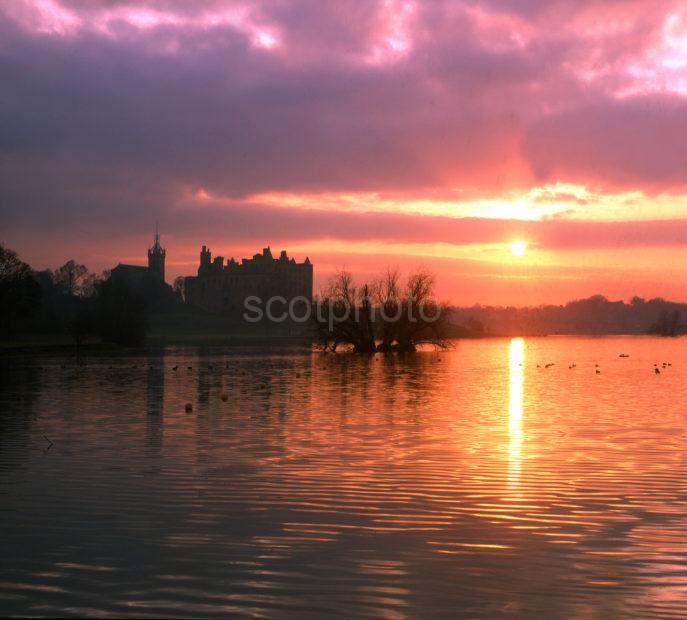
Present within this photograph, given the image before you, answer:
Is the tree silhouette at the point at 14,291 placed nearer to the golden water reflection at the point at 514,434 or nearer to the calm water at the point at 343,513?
the golden water reflection at the point at 514,434

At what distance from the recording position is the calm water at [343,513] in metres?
10.3

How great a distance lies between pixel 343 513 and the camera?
1480 cm

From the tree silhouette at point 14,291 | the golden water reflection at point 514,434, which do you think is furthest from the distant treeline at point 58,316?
the golden water reflection at point 514,434

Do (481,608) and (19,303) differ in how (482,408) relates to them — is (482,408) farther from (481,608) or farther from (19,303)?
(19,303)

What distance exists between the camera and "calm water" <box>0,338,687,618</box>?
10.3 m

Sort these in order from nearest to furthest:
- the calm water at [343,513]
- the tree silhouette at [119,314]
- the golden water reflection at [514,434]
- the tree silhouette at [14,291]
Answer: the calm water at [343,513] < the golden water reflection at [514,434] < the tree silhouette at [14,291] < the tree silhouette at [119,314]

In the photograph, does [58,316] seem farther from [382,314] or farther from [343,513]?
[343,513]

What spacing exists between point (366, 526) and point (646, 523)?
4750 mm

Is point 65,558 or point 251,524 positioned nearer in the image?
point 65,558

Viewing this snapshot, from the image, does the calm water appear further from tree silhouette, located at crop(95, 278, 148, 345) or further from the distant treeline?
tree silhouette, located at crop(95, 278, 148, 345)

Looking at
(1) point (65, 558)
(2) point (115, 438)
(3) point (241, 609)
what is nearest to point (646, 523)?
(3) point (241, 609)

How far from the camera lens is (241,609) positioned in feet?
32.1

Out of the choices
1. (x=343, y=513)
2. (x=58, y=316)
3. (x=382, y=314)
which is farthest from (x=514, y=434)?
(x=58, y=316)

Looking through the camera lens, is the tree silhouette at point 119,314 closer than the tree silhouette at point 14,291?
No
